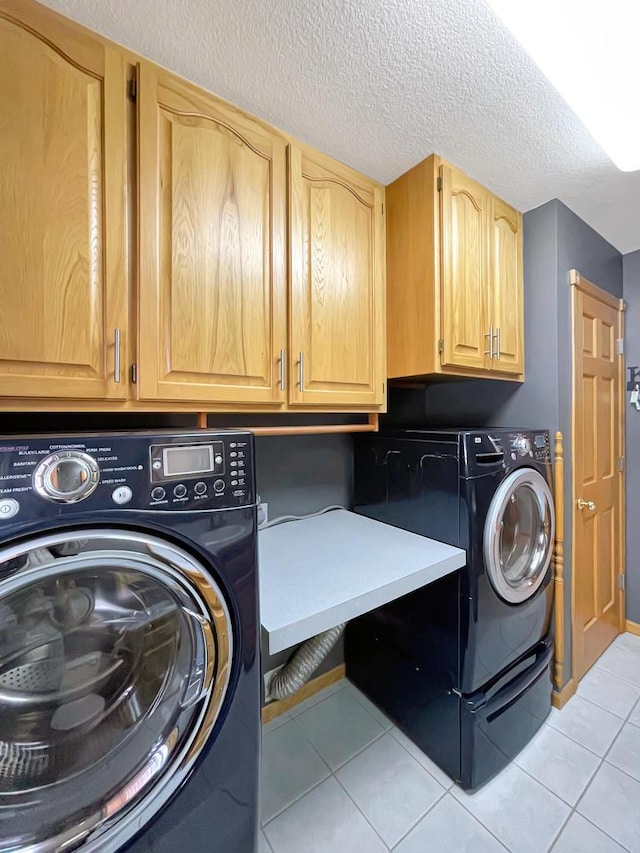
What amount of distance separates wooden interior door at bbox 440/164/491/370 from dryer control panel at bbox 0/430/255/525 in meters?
1.04

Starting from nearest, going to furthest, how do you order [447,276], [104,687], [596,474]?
[104,687] < [447,276] < [596,474]

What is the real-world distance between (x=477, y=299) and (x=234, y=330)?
3.60 feet

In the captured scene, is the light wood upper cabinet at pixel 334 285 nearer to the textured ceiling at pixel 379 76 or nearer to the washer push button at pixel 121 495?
the textured ceiling at pixel 379 76

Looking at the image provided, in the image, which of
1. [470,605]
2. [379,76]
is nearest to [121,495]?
[470,605]

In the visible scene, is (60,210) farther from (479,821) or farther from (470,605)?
(479,821)

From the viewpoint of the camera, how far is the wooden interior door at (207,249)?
1027mm

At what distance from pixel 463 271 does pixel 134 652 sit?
5.74ft

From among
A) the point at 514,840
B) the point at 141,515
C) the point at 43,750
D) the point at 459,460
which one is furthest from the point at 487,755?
the point at 141,515

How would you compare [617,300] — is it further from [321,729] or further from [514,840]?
[321,729]

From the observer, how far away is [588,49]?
3.07 feet

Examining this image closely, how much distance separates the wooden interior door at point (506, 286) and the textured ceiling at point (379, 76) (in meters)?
0.20

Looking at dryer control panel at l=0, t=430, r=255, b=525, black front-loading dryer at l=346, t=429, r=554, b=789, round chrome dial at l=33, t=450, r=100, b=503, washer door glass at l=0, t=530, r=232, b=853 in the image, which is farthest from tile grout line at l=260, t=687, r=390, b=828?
round chrome dial at l=33, t=450, r=100, b=503

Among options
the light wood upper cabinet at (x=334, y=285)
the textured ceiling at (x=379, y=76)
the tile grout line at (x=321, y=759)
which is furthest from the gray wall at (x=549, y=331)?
the tile grout line at (x=321, y=759)

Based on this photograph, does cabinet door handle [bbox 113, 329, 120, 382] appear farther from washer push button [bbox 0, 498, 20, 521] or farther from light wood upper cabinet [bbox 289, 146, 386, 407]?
light wood upper cabinet [bbox 289, 146, 386, 407]
